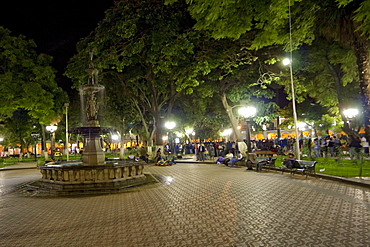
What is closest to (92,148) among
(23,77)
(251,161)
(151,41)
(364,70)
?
(151,41)

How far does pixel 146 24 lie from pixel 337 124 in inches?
1148

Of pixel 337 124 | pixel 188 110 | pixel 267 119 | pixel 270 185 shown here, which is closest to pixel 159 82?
pixel 267 119

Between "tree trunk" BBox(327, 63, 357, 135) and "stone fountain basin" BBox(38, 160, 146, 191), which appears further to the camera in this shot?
"tree trunk" BBox(327, 63, 357, 135)

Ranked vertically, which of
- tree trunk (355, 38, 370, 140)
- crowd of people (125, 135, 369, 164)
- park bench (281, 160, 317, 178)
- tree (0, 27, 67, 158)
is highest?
tree (0, 27, 67, 158)

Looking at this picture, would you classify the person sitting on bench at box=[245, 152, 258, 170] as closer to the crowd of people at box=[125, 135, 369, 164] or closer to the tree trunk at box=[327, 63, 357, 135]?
the crowd of people at box=[125, 135, 369, 164]

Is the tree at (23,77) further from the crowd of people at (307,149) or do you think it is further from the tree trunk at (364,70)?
the tree trunk at (364,70)

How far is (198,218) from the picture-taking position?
650cm

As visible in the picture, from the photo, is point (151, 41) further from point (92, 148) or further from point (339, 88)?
point (339, 88)

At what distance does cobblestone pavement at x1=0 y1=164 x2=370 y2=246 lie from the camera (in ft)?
16.7

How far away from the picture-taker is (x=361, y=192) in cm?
882

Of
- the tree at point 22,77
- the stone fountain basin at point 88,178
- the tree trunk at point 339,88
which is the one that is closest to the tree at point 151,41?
the tree at point 22,77

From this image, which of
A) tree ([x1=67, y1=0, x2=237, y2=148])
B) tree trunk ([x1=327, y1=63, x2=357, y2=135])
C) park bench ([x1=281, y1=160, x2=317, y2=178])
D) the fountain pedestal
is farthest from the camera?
tree trunk ([x1=327, y1=63, x2=357, y2=135])

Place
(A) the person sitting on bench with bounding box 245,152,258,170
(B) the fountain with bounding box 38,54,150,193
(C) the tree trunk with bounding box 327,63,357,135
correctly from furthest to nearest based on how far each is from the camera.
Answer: (C) the tree trunk with bounding box 327,63,357,135 < (A) the person sitting on bench with bounding box 245,152,258,170 < (B) the fountain with bounding box 38,54,150,193

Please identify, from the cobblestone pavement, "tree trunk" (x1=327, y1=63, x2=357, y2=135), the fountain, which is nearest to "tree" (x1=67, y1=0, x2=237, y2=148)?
the fountain
